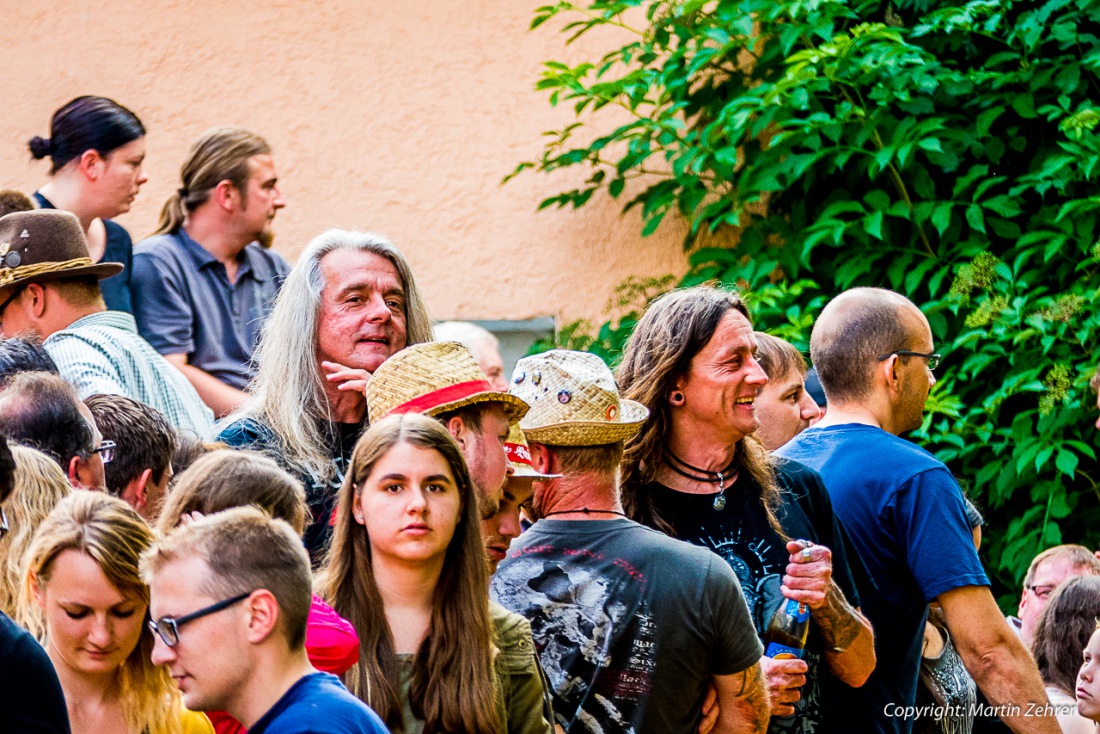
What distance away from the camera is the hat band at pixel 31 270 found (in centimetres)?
445

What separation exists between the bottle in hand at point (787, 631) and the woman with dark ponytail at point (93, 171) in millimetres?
2849

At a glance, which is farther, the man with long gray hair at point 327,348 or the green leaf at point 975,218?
the green leaf at point 975,218

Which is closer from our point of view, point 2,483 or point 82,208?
point 2,483

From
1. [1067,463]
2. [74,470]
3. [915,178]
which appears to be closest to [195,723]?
[74,470]

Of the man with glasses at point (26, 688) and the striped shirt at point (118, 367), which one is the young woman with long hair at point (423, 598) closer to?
the man with glasses at point (26, 688)

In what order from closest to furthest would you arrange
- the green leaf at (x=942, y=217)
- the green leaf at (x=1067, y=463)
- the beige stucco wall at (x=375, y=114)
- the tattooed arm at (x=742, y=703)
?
the tattooed arm at (x=742, y=703) → the green leaf at (x=1067, y=463) → the green leaf at (x=942, y=217) → the beige stucco wall at (x=375, y=114)

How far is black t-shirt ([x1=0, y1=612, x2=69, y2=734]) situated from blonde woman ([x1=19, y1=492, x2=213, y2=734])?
0.46 meters

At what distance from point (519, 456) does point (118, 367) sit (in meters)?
1.49

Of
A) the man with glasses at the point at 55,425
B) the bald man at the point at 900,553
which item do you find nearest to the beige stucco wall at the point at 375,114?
the bald man at the point at 900,553

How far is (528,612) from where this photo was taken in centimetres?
338

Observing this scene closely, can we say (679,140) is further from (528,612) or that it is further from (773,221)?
(528,612)

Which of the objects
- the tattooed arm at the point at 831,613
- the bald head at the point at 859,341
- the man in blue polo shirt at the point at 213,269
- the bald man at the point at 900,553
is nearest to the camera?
the tattooed arm at the point at 831,613

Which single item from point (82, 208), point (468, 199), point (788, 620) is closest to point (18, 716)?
point (788, 620)

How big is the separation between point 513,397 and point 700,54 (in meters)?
3.98
